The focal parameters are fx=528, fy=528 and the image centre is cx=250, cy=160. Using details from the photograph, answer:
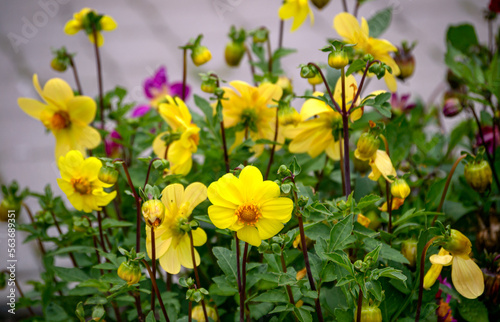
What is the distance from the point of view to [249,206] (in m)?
0.42

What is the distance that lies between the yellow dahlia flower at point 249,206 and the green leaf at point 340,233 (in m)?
0.05

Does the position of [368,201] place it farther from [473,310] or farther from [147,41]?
[147,41]

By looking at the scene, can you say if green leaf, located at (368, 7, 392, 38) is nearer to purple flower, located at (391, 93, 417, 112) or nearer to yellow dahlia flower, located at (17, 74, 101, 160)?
purple flower, located at (391, 93, 417, 112)

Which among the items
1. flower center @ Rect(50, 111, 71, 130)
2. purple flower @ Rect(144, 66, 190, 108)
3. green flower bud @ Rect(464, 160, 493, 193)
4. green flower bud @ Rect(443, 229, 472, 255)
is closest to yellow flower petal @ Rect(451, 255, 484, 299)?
green flower bud @ Rect(443, 229, 472, 255)

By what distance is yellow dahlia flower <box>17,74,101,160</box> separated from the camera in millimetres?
608

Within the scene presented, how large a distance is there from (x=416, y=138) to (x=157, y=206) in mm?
422

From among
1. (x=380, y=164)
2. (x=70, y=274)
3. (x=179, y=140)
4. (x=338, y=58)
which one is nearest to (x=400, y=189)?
(x=380, y=164)

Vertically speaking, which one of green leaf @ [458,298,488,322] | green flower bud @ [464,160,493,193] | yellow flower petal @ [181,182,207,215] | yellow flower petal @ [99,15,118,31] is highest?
yellow flower petal @ [99,15,118,31]

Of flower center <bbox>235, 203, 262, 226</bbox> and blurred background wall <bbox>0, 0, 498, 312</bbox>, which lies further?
blurred background wall <bbox>0, 0, 498, 312</bbox>

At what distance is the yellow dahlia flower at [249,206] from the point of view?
0.41 metres

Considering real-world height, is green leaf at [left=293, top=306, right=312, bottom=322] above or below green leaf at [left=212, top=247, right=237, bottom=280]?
below

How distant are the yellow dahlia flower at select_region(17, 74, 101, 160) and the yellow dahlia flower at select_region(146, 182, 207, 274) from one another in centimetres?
19

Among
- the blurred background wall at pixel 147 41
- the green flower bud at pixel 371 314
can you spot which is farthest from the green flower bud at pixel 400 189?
the blurred background wall at pixel 147 41

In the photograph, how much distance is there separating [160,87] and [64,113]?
0.33 metres
